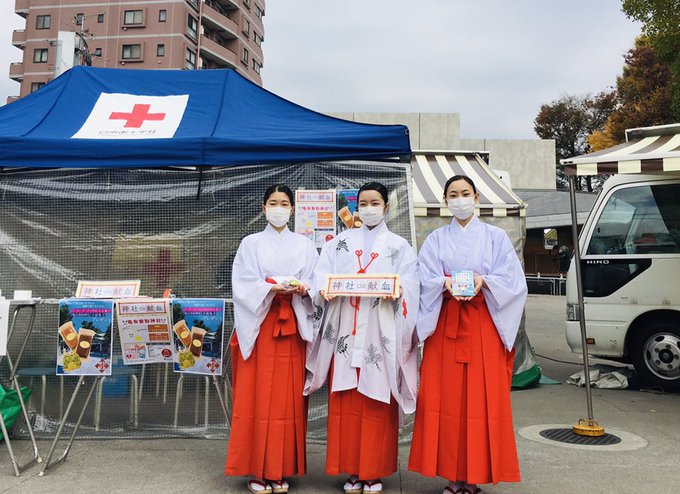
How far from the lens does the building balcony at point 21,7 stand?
37.1 meters

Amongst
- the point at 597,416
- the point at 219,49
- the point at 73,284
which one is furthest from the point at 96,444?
the point at 219,49

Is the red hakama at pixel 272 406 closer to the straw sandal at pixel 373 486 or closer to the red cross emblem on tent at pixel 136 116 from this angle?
the straw sandal at pixel 373 486

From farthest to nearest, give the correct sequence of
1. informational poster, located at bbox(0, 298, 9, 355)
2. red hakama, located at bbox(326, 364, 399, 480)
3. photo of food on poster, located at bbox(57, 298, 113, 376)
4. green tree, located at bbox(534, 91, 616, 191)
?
green tree, located at bbox(534, 91, 616, 191)
photo of food on poster, located at bbox(57, 298, 113, 376)
informational poster, located at bbox(0, 298, 9, 355)
red hakama, located at bbox(326, 364, 399, 480)

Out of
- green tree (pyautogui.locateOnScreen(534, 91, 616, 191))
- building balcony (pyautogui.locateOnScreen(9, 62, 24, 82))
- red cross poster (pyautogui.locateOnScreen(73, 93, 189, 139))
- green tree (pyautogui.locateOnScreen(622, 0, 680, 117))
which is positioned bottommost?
red cross poster (pyautogui.locateOnScreen(73, 93, 189, 139))

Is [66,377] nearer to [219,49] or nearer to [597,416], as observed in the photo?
[597,416]

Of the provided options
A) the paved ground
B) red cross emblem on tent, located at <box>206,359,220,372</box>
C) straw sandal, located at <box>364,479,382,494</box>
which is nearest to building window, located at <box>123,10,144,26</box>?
the paved ground

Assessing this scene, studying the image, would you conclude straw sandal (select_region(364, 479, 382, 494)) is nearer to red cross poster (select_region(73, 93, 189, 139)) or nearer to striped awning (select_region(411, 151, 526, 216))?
red cross poster (select_region(73, 93, 189, 139))

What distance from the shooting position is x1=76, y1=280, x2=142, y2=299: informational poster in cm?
407

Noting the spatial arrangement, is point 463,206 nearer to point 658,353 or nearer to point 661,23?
point 658,353

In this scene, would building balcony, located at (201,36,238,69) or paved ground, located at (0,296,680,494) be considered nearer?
paved ground, located at (0,296,680,494)

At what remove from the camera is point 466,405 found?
3.13 meters

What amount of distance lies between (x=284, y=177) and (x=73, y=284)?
1946 mm

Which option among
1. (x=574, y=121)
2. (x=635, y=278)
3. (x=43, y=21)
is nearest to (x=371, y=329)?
(x=635, y=278)

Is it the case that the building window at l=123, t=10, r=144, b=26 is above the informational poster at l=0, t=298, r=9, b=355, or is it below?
above
